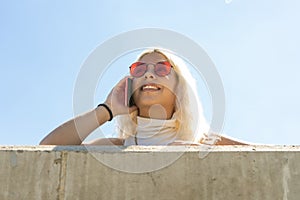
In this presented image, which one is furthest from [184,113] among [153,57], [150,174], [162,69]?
[150,174]

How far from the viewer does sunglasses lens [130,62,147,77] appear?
2596 mm

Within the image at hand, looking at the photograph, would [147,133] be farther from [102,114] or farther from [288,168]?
[288,168]

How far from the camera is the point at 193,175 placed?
1.65 meters

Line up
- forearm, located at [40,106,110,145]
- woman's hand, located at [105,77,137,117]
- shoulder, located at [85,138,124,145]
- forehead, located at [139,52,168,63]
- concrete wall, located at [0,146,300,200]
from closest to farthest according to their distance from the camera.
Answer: concrete wall, located at [0,146,300,200] → forearm, located at [40,106,110,145] → shoulder, located at [85,138,124,145] → woman's hand, located at [105,77,137,117] → forehead, located at [139,52,168,63]

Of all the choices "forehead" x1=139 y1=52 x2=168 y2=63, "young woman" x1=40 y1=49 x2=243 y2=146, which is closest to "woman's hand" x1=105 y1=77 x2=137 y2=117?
"young woman" x1=40 y1=49 x2=243 y2=146

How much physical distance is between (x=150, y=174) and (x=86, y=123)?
861 mm

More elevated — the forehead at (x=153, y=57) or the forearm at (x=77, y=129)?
the forehead at (x=153, y=57)

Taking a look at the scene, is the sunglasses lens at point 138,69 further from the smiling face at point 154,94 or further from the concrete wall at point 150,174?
the concrete wall at point 150,174

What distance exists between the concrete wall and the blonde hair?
81cm

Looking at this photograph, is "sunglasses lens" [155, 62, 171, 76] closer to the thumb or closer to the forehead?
the forehead

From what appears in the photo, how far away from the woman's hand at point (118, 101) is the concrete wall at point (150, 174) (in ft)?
2.79

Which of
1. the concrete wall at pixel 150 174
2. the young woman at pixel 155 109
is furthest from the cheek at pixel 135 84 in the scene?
the concrete wall at pixel 150 174

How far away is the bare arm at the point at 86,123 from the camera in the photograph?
7.58 ft

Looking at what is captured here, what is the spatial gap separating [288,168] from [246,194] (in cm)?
22
